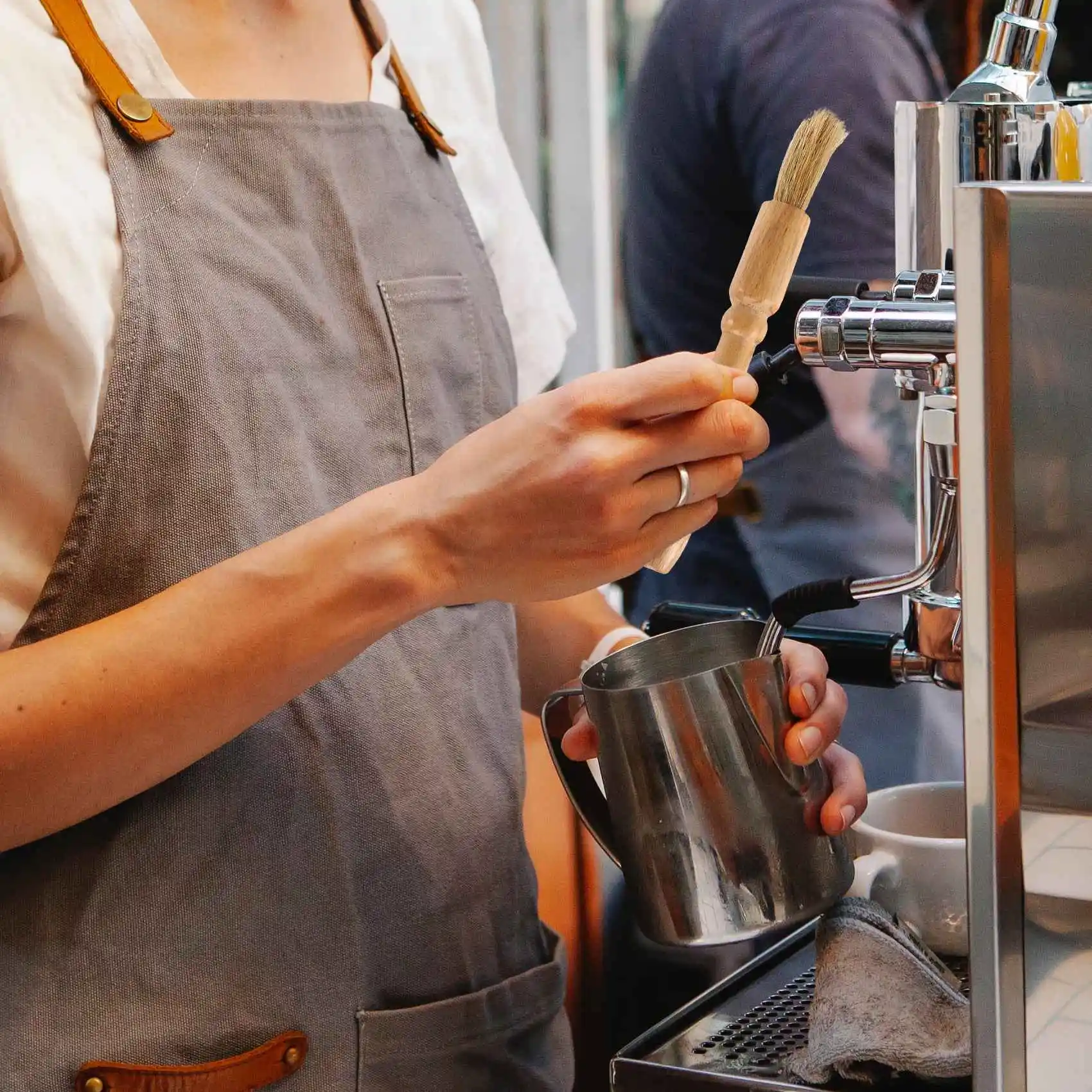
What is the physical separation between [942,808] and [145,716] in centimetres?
45

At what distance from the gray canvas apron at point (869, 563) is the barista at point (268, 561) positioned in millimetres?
465

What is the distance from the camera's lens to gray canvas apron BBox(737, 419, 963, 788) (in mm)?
1197

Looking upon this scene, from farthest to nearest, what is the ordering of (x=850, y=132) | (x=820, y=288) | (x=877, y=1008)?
1. (x=850, y=132)
2. (x=820, y=288)
3. (x=877, y=1008)

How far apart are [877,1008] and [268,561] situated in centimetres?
33

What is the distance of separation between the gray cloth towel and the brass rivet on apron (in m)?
0.51

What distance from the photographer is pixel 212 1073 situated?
2.23 ft

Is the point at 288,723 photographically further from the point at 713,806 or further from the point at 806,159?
the point at 806,159

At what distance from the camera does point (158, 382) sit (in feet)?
2.19

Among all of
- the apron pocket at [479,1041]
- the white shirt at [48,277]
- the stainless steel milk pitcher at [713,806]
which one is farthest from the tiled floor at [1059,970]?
the white shirt at [48,277]

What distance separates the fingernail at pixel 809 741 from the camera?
0.63 meters

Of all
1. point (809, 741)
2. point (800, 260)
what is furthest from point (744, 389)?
point (800, 260)

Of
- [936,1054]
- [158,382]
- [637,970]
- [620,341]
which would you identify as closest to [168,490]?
[158,382]

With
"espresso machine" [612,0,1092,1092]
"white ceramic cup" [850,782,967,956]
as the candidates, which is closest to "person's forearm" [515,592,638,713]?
"white ceramic cup" [850,782,967,956]

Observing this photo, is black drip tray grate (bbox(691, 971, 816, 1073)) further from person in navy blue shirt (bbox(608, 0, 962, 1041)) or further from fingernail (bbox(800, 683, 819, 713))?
person in navy blue shirt (bbox(608, 0, 962, 1041))
